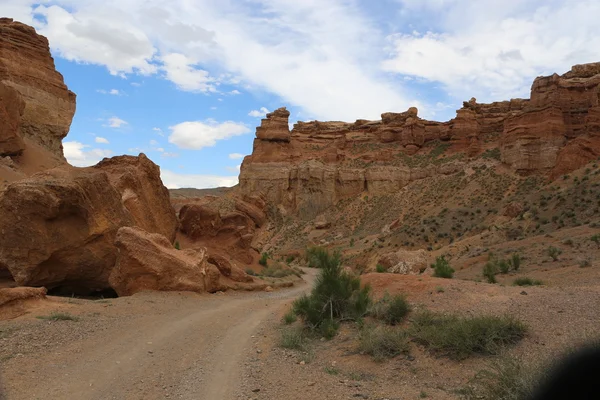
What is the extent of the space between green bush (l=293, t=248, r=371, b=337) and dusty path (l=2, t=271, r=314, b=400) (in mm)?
1467

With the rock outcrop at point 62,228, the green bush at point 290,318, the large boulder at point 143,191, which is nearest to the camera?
the green bush at point 290,318

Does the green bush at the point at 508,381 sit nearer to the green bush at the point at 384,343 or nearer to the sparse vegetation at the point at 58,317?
the green bush at the point at 384,343

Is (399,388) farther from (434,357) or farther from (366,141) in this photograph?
(366,141)

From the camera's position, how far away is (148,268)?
1429 cm

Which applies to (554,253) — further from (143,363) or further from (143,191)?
(143,191)

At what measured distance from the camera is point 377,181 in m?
66.6

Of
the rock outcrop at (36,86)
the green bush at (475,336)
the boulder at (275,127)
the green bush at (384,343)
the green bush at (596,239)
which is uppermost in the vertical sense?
the boulder at (275,127)

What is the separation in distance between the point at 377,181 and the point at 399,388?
A: 61585 mm

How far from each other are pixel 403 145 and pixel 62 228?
62.7m

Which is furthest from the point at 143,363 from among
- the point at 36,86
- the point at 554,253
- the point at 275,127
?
the point at 275,127

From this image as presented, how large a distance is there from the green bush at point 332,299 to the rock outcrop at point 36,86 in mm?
23549

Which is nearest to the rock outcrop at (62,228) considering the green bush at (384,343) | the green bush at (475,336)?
the green bush at (384,343)

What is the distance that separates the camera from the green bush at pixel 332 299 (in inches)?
403

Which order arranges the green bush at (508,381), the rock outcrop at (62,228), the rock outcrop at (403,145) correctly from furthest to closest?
the rock outcrop at (403,145)
the rock outcrop at (62,228)
the green bush at (508,381)
